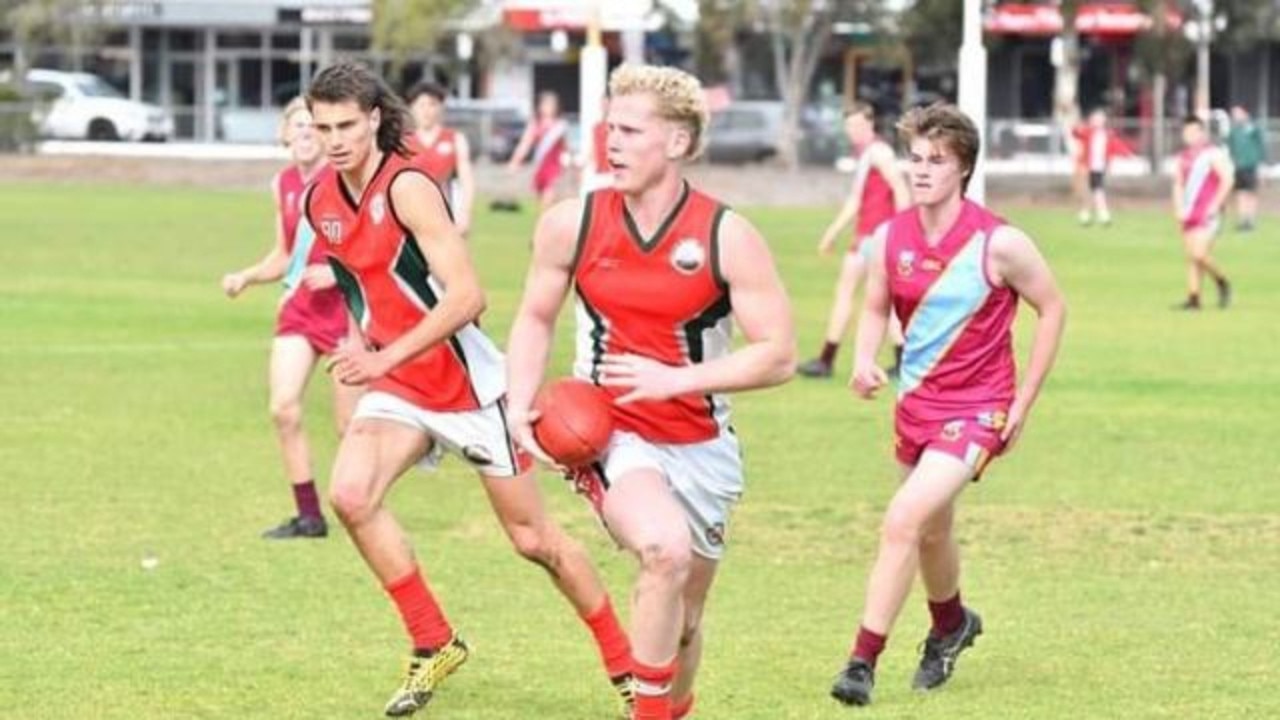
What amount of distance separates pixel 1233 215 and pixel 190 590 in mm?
42879

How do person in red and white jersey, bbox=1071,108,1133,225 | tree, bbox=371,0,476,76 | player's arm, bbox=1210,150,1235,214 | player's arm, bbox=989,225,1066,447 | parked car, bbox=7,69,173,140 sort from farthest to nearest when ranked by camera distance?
tree, bbox=371,0,476,76, parked car, bbox=7,69,173,140, person in red and white jersey, bbox=1071,108,1133,225, player's arm, bbox=1210,150,1235,214, player's arm, bbox=989,225,1066,447

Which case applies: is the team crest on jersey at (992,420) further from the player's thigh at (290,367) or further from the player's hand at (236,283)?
the player's hand at (236,283)

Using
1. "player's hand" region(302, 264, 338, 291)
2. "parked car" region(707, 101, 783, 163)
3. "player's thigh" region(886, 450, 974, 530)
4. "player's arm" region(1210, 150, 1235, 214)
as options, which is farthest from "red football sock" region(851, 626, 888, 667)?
"parked car" region(707, 101, 783, 163)

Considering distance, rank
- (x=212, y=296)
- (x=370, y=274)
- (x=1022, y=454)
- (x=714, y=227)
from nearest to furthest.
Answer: (x=714, y=227) → (x=370, y=274) → (x=1022, y=454) → (x=212, y=296)

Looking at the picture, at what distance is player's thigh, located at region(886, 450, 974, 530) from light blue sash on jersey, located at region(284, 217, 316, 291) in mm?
4403

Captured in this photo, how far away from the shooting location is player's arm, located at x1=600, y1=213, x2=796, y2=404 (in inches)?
338

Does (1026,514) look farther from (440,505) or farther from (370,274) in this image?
(370,274)

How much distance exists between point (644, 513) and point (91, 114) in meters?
66.5

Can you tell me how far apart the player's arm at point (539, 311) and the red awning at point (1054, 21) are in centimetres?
7357

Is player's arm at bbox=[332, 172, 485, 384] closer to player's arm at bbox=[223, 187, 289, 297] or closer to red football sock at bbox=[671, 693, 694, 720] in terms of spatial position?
red football sock at bbox=[671, 693, 694, 720]

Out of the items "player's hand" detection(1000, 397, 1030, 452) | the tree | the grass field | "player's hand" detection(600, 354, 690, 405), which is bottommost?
the grass field

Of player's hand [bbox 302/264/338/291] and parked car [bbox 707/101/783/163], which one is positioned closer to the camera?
player's hand [bbox 302/264/338/291]

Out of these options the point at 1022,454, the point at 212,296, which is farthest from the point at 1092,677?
the point at 212,296

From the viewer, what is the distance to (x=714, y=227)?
8672 mm
